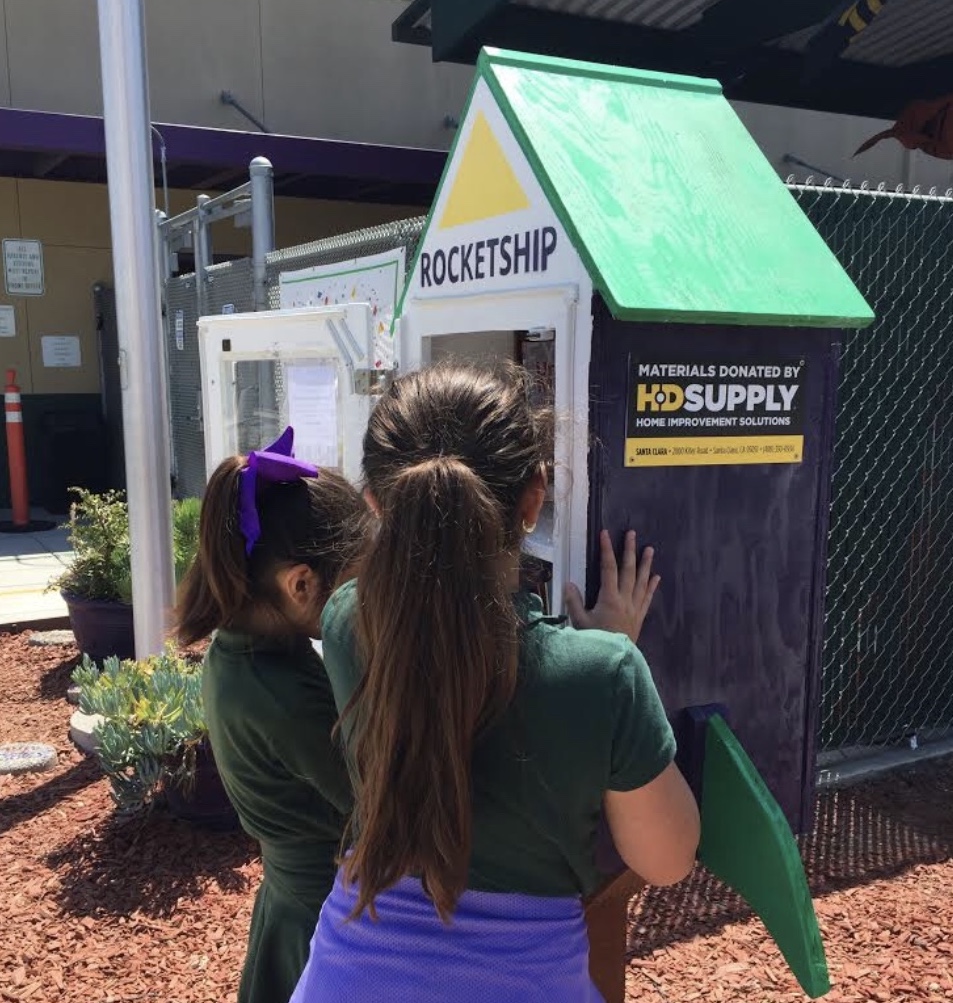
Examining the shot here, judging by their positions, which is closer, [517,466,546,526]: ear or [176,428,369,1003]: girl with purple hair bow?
[517,466,546,526]: ear

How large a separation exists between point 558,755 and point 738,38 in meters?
9.05

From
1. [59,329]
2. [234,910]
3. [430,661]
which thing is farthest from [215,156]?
[430,661]

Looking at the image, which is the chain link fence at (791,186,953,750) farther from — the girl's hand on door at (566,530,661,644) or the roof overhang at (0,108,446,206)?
the roof overhang at (0,108,446,206)

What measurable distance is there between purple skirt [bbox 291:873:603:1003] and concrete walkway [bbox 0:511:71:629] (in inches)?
179

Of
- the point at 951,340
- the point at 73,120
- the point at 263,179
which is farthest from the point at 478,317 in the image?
the point at 73,120

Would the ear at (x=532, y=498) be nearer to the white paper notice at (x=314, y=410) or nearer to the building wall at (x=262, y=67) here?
the white paper notice at (x=314, y=410)

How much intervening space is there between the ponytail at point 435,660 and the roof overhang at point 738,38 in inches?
299

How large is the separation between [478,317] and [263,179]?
13.3 feet

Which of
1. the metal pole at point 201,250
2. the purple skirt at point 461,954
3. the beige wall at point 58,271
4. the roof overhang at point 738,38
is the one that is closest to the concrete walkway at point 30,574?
the metal pole at point 201,250

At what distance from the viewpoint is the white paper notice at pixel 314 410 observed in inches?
121

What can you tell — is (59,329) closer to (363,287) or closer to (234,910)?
(363,287)

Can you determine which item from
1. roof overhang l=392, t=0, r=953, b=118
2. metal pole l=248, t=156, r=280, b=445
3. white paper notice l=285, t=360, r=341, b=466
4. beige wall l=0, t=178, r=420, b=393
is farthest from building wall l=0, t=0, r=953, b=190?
white paper notice l=285, t=360, r=341, b=466

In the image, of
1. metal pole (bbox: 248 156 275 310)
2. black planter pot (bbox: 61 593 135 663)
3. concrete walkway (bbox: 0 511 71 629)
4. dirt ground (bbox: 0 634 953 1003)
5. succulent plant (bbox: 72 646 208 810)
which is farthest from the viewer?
concrete walkway (bbox: 0 511 71 629)

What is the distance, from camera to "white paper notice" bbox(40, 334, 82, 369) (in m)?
10.8
